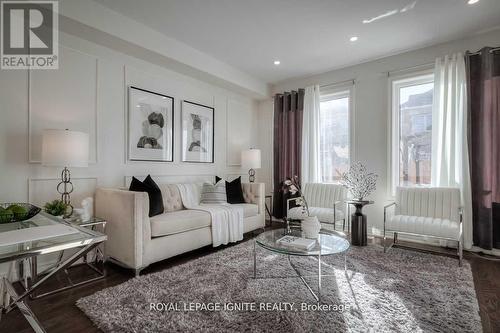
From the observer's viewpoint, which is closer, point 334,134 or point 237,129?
point 334,134

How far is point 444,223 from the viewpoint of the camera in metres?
2.93

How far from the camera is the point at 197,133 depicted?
4.37 m

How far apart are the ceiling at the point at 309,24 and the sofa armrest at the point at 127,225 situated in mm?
2048

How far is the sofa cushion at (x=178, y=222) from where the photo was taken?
2.74m

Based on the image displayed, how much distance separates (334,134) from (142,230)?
352cm

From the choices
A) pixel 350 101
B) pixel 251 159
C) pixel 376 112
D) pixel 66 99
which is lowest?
pixel 251 159

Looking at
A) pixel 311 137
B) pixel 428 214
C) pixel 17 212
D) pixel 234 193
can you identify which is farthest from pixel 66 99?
pixel 428 214

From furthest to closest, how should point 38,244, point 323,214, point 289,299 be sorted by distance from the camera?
1. point 323,214
2. point 289,299
3. point 38,244

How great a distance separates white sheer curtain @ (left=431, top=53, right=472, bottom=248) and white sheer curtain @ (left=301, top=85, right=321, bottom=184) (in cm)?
173

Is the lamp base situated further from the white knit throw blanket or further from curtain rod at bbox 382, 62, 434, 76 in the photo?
curtain rod at bbox 382, 62, 434, 76

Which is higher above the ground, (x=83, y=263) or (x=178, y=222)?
(x=178, y=222)

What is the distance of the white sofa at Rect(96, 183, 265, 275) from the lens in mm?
2543

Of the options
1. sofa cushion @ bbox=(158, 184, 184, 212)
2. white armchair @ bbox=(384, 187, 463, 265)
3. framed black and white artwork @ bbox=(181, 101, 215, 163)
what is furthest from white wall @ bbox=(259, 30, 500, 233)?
sofa cushion @ bbox=(158, 184, 184, 212)

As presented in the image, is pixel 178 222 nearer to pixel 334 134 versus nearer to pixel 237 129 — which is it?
pixel 237 129
